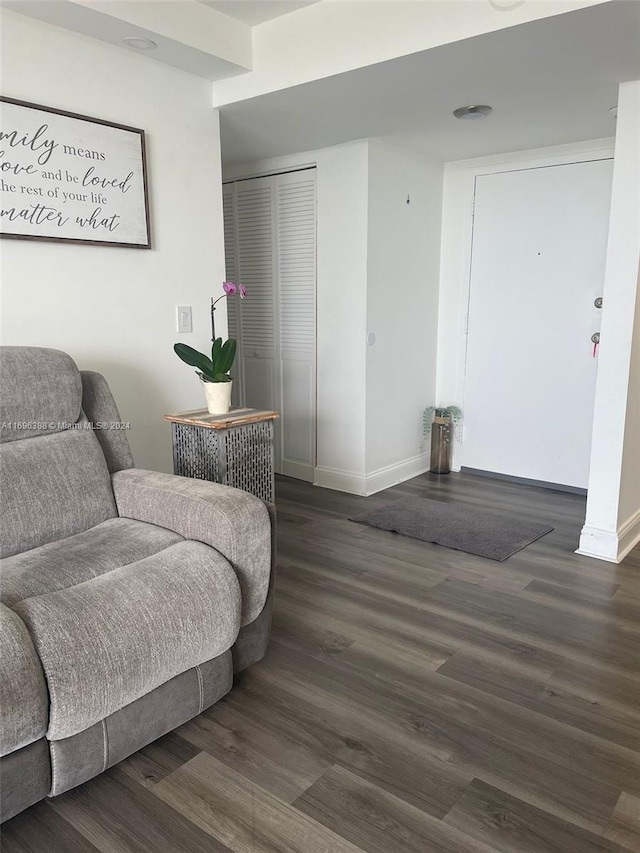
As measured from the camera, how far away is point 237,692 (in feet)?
6.41

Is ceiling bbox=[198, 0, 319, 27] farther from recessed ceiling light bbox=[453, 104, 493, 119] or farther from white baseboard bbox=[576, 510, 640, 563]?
white baseboard bbox=[576, 510, 640, 563]

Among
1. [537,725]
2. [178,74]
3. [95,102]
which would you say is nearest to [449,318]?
[178,74]

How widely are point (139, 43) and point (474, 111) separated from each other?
1.52m

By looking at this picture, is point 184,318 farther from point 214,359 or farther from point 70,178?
point 70,178

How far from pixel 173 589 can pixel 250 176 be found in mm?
3300

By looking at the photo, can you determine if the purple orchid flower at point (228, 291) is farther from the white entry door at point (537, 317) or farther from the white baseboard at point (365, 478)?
the white entry door at point (537, 317)

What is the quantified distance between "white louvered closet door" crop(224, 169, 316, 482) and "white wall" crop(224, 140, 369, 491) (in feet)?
0.29

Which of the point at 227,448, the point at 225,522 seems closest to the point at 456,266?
the point at 227,448

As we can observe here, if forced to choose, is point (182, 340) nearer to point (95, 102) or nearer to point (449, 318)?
point (95, 102)

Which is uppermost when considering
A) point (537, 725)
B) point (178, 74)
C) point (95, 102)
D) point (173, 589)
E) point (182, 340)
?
point (178, 74)

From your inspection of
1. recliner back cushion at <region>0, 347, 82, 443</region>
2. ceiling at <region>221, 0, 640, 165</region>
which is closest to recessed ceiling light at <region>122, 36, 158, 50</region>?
ceiling at <region>221, 0, 640, 165</region>

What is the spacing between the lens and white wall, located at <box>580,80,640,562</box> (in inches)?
104

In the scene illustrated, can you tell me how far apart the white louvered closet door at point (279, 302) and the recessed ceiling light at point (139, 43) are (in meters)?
1.45

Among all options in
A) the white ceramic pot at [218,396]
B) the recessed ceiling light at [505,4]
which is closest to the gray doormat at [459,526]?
the white ceramic pot at [218,396]
